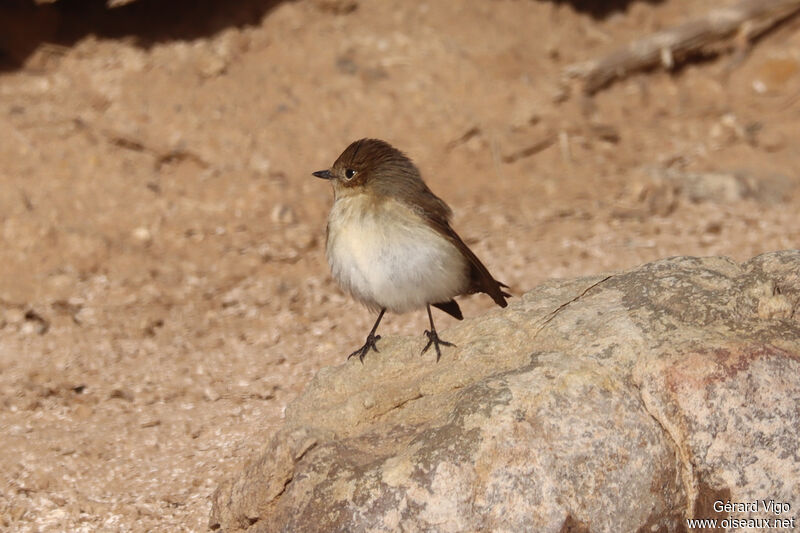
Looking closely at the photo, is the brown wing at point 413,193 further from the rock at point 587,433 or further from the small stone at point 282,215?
the small stone at point 282,215

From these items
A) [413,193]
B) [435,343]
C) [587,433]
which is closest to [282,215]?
[413,193]

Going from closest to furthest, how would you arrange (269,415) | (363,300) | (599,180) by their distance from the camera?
(363,300) → (269,415) → (599,180)

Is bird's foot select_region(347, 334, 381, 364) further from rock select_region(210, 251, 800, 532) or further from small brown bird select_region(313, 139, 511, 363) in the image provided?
rock select_region(210, 251, 800, 532)

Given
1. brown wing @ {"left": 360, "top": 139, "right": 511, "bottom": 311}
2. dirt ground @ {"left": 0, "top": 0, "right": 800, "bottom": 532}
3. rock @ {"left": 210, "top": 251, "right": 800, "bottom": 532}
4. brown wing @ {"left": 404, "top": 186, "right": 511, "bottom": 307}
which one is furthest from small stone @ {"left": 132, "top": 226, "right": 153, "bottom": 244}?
rock @ {"left": 210, "top": 251, "right": 800, "bottom": 532}

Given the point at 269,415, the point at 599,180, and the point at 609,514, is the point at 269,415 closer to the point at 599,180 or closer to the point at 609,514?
the point at 609,514

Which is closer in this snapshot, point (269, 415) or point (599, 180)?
point (269, 415)

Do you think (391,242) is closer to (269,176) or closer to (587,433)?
(587,433)

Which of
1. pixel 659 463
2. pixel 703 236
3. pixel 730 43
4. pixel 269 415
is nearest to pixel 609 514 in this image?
pixel 659 463
